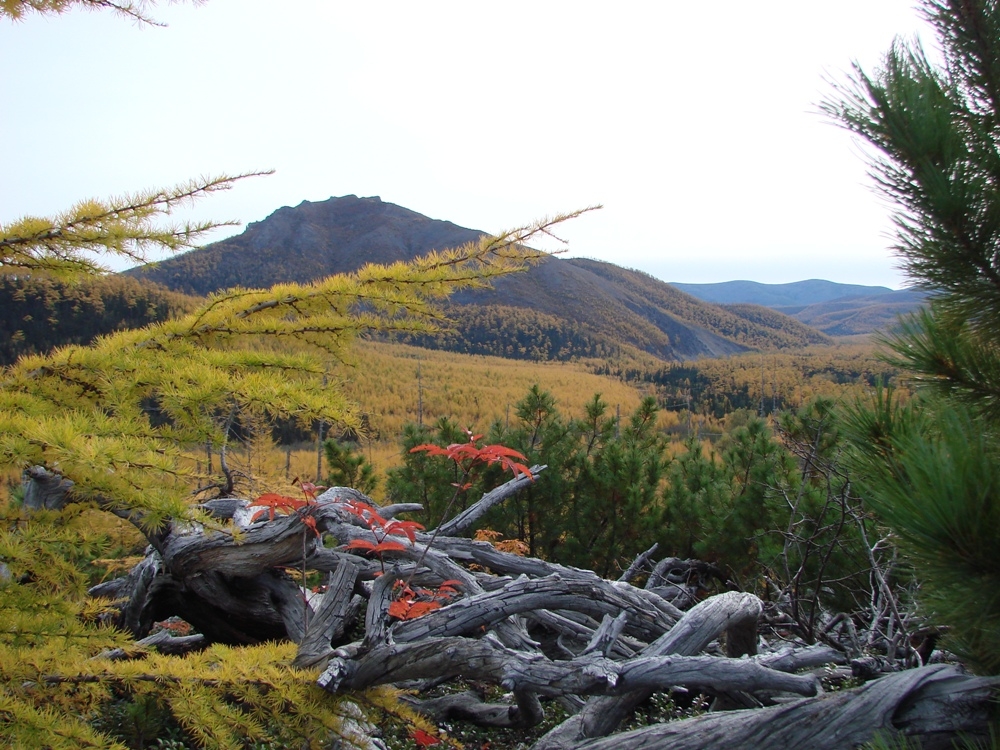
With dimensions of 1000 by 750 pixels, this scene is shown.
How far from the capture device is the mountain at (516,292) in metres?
65.9

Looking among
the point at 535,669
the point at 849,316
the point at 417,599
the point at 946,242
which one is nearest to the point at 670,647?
the point at 535,669

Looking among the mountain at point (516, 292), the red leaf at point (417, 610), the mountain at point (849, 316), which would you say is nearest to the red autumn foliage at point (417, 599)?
the red leaf at point (417, 610)

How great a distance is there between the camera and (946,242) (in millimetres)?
1474

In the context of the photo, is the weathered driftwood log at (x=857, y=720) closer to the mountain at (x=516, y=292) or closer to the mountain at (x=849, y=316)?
the mountain at (x=516, y=292)

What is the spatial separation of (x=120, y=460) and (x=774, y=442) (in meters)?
5.91

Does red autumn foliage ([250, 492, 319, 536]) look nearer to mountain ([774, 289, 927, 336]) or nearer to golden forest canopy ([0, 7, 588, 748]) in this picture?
golden forest canopy ([0, 7, 588, 748])

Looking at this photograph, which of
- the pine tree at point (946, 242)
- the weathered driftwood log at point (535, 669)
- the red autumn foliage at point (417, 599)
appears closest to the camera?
the pine tree at point (946, 242)

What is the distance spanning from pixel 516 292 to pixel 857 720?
82.2 meters

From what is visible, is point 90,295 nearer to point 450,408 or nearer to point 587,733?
point 450,408

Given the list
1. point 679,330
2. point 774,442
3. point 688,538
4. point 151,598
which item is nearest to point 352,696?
point 151,598

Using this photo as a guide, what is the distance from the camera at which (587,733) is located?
234 centimetres

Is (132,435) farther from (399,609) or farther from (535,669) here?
(535,669)

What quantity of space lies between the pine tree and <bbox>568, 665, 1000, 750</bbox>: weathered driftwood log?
0.21m

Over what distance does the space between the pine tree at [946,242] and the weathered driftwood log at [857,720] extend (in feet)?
0.68
